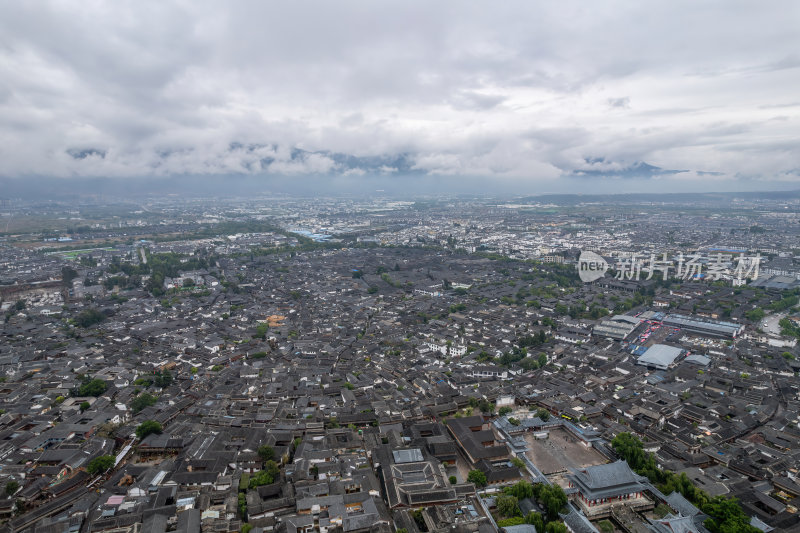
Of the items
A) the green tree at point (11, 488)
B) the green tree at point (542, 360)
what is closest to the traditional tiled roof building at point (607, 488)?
the green tree at point (542, 360)

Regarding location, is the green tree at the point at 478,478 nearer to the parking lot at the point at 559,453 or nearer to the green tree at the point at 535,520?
the green tree at the point at 535,520

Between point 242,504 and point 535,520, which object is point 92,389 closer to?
point 242,504

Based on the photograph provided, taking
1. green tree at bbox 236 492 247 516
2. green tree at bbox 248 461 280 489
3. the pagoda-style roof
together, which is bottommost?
green tree at bbox 236 492 247 516

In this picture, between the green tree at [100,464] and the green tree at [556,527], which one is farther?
the green tree at [100,464]

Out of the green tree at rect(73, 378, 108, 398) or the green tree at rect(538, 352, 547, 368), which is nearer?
the green tree at rect(73, 378, 108, 398)

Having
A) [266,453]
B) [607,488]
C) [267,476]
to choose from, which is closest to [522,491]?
[607,488]

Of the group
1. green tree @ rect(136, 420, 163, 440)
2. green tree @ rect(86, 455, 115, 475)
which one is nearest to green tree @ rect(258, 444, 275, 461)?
green tree @ rect(136, 420, 163, 440)

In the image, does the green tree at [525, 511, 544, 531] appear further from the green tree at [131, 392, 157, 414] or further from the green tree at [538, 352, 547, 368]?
the green tree at [131, 392, 157, 414]
